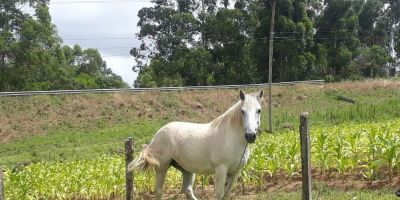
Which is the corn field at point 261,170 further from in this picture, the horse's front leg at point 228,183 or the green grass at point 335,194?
the horse's front leg at point 228,183

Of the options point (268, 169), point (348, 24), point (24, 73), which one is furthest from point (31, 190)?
point (348, 24)

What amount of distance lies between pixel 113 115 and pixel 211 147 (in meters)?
25.3

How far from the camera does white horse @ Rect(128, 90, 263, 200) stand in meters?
7.48

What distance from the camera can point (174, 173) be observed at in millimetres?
12633

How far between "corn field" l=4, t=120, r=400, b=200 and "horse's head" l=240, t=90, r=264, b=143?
3.31 metres

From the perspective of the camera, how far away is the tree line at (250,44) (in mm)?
48219

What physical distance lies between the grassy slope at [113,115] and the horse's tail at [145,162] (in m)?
15.7

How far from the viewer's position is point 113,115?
32562mm

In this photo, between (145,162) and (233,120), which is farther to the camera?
(145,162)

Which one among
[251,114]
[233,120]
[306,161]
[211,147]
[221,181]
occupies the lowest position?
[221,181]

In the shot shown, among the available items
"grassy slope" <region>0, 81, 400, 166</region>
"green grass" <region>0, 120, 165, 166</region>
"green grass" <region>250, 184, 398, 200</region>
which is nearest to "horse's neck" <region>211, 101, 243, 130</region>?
"green grass" <region>250, 184, 398, 200</region>

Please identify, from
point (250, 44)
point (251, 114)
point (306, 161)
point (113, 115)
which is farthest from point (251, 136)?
point (250, 44)

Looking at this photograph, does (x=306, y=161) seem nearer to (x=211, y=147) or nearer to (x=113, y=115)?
(x=211, y=147)

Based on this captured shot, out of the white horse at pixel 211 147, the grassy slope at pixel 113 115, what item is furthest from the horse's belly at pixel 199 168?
the grassy slope at pixel 113 115
